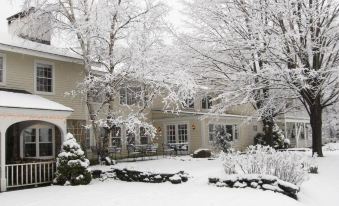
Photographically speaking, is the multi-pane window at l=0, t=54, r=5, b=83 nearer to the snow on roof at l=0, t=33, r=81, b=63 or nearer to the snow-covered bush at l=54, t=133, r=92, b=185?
the snow on roof at l=0, t=33, r=81, b=63

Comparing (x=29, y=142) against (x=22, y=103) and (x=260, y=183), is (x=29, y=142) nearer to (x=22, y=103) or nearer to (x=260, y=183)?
(x=22, y=103)

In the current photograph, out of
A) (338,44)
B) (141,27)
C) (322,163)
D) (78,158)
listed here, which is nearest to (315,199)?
(322,163)

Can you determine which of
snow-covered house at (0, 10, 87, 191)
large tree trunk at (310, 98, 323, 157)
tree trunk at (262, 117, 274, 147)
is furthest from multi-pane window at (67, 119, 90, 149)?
large tree trunk at (310, 98, 323, 157)

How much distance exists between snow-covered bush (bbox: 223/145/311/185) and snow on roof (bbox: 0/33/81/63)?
1002cm

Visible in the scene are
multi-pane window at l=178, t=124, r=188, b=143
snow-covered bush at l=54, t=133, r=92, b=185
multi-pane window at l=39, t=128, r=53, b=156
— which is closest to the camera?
snow-covered bush at l=54, t=133, r=92, b=185

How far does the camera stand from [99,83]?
18281 mm

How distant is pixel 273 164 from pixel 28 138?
11.7 meters

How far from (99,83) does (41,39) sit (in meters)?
4.29

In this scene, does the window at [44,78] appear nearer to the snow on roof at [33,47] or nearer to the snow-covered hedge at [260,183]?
the snow on roof at [33,47]

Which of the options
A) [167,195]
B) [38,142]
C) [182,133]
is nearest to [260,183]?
[167,195]

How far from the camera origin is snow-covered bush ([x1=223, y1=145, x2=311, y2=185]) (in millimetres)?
11547

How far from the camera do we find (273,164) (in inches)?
474

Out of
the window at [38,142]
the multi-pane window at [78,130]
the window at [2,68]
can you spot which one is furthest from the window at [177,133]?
the window at [2,68]

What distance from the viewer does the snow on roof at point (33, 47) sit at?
16938 millimetres
